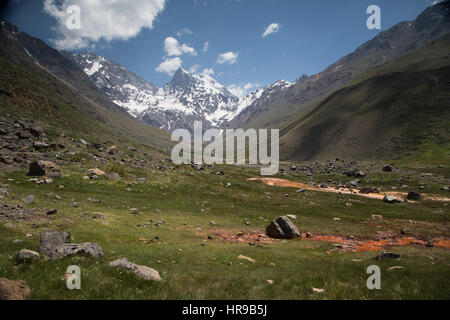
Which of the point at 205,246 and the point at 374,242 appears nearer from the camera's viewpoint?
the point at 205,246

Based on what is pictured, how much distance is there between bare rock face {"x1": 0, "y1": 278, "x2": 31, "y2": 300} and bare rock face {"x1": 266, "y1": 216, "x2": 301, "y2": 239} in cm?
2333

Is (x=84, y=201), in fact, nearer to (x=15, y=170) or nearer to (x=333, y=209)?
(x=15, y=170)

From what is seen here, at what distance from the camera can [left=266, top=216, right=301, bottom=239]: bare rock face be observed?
87.8 ft

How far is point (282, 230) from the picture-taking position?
27.0 meters

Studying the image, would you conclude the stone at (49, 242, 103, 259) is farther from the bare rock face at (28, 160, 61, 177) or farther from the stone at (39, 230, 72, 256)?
the bare rock face at (28, 160, 61, 177)

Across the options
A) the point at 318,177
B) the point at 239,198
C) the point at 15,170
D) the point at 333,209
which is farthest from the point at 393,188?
the point at 15,170

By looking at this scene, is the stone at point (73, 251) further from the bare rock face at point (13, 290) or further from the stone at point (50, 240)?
the bare rock face at point (13, 290)

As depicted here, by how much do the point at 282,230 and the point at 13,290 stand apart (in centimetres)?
2421

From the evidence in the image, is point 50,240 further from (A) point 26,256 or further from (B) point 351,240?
(B) point 351,240

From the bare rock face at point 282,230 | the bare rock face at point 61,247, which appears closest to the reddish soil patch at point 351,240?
the bare rock face at point 282,230

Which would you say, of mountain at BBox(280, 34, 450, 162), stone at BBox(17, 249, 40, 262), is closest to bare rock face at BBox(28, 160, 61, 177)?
stone at BBox(17, 249, 40, 262)

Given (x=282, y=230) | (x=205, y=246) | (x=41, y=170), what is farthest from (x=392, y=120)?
(x=41, y=170)
